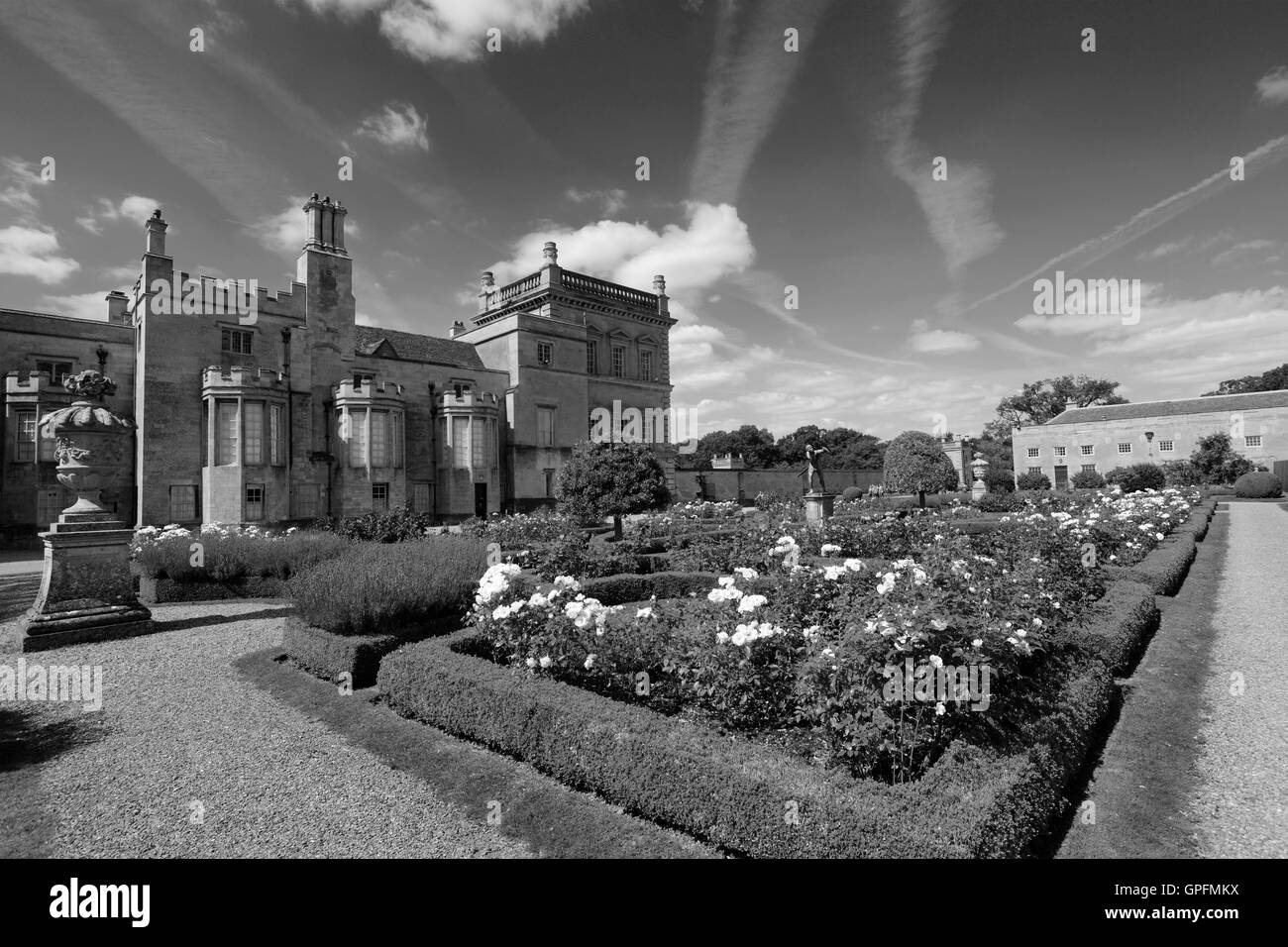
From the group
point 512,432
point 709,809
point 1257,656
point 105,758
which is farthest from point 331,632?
point 512,432

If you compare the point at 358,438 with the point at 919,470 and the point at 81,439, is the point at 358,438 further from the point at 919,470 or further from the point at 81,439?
the point at 919,470

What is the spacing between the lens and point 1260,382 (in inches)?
2692

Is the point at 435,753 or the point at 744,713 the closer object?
the point at 744,713

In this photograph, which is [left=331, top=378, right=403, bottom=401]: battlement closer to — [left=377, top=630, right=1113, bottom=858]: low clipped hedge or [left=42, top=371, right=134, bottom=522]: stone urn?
[left=42, top=371, right=134, bottom=522]: stone urn

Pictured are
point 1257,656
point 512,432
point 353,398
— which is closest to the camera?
point 1257,656

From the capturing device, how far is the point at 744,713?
5.01 meters

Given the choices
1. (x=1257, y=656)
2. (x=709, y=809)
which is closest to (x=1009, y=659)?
(x=709, y=809)

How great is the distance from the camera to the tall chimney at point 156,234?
22578 millimetres

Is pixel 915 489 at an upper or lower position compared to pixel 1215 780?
upper

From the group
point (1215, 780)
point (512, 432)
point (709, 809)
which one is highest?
point (512, 432)

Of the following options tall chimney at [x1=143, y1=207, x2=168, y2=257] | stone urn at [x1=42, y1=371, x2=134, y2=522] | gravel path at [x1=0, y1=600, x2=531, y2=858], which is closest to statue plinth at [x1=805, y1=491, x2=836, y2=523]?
gravel path at [x1=0, y1=600, x2=531, y2=858]
